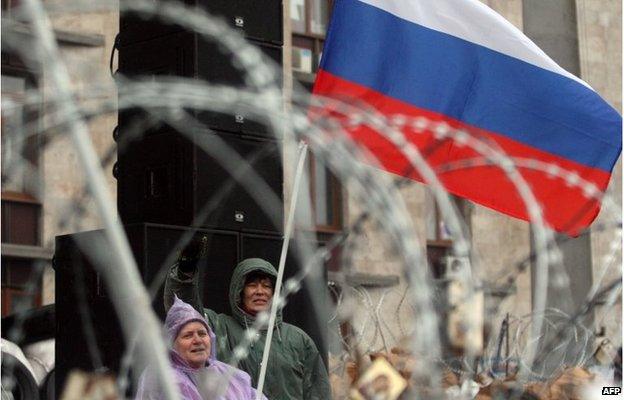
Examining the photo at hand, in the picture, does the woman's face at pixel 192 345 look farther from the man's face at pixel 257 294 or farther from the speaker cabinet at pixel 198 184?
the speaker cabinet at pixel 198 184

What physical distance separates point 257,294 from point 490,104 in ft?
10.2

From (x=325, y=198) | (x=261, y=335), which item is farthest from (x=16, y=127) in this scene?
(x=261, y=335)

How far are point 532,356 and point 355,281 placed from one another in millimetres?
8080

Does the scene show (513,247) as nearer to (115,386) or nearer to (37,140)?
(37,140)

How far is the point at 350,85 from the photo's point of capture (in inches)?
456

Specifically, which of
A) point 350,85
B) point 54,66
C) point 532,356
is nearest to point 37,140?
point 532,356

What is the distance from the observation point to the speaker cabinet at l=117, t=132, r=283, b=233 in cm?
1017

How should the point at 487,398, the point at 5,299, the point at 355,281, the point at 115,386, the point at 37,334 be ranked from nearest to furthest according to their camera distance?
the point at 115,386 → the point at 487,398 → the point at 37,334 → the point at 5,299 → the point at 355,281

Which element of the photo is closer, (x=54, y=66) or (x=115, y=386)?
(x=54, y=66)

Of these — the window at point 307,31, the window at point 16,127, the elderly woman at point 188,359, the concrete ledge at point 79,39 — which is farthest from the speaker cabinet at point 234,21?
the window at point 307,31

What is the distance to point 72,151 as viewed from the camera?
2409 cm

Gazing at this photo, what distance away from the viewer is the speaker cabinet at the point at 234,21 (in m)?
10.4

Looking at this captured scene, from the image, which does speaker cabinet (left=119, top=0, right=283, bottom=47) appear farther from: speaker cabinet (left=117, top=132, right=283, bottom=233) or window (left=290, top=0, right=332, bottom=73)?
window (left=290, top=0, right=332, bottom=73)

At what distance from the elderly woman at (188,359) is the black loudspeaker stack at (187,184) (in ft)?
3.20
